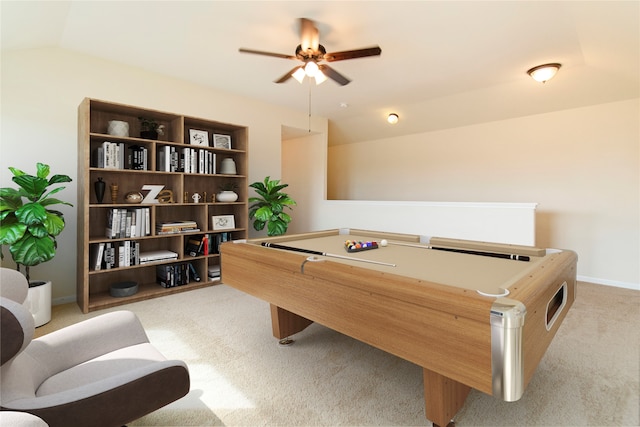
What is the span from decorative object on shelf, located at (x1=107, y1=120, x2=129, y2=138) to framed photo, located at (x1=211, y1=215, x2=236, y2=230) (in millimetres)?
1234

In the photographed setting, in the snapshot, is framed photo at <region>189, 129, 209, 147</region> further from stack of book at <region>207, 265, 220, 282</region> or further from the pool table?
the pool table

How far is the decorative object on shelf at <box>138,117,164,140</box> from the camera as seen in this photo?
3.21 m

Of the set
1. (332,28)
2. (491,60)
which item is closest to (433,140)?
(491,60)

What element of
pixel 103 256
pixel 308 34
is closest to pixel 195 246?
pixel 103 256

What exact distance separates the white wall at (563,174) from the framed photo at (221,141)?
315 cm

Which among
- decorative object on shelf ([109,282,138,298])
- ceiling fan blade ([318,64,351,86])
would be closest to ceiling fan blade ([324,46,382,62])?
ceiling fan blade ([318,64,351,86])

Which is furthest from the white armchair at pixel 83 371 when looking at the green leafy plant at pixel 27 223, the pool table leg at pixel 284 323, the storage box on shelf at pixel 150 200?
the storage box on shelf at pixel 150 200

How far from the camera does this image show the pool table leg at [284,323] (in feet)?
7.02

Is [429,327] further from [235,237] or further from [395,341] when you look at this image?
[235,237]

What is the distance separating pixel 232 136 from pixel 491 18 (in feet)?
9.60

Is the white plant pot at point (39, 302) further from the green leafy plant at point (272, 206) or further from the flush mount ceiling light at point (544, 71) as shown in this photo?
the flush mount ceiling light at point (544, 71)

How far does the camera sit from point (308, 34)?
8.20 feet

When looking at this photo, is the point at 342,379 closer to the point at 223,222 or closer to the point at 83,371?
the point at 83,371

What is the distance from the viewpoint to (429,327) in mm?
1021
